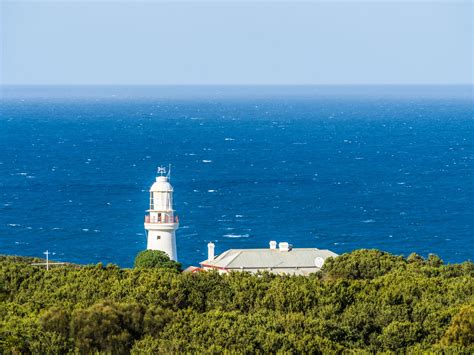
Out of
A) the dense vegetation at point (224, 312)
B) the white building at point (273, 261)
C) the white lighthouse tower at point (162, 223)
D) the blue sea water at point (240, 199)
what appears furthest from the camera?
the blue sea water at point (240, 199)

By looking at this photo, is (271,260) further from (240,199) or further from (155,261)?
(240,199)

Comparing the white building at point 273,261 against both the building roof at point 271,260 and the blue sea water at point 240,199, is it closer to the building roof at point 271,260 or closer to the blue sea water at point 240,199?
the building roof at point 271,260

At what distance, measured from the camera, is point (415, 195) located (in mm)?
130875

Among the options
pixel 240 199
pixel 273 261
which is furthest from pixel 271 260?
pixel 240 199

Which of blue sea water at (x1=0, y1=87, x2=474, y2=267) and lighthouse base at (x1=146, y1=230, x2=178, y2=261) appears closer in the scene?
lighthouse base at (x1=146, y1=230, x2=178, y2=261)

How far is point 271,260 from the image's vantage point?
6338 cm

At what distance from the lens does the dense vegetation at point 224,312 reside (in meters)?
34.6

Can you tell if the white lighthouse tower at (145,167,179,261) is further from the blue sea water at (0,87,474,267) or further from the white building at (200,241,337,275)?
the blue sea water at (0,87,474,267)

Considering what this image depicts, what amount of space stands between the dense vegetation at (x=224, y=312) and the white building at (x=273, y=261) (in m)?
10.4

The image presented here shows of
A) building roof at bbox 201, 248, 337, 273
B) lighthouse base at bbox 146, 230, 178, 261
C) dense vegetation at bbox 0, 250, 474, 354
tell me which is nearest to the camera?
dense vegetation at bbox 0, 250, 474, 354

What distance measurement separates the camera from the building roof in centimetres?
6219

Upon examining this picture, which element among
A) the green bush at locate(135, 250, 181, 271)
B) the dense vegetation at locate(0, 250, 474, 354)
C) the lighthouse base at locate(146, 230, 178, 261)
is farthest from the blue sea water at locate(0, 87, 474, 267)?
the dense vegetation at locate(0, 250, 474, 354)

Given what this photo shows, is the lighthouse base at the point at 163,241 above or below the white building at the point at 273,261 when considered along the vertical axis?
above

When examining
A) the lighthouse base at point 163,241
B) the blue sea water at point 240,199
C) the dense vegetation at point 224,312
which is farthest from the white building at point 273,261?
the blue sea water at point 240,199
